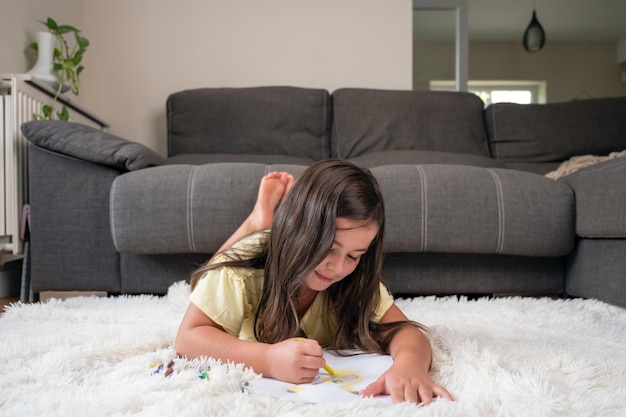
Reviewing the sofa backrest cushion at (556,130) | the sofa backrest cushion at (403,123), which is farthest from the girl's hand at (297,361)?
the sofa backrest cushion at (556,130)

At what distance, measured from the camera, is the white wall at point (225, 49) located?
312 cm

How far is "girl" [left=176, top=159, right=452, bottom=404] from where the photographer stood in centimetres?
85

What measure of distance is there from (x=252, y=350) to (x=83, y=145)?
1157 mm

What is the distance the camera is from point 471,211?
173 cm

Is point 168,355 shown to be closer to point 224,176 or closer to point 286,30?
point 224,176

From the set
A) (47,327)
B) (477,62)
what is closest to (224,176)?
(47,327)

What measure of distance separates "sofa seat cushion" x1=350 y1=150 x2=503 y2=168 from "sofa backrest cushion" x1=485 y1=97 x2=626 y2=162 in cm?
25

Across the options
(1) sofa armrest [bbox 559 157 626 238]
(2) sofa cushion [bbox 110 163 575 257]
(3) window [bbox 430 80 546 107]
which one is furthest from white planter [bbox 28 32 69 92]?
(3) window [bbox 430 80 546 107]

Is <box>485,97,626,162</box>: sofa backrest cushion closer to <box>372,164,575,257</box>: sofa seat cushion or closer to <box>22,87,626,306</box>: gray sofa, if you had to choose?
<box>22,87,626,306</box>: gray sofa

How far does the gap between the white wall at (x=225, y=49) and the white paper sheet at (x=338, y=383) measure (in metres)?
2.40

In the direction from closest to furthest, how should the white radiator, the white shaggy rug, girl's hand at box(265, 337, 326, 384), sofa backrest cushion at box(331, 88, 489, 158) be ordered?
the white shaggy rug
girl's hand at box(265, 337, 326, 384)
the white radiator
sofa backrest cushion at box(331, 88, 489, 158)

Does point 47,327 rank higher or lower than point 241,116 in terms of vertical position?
lower

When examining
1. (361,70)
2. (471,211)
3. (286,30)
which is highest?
(286,30)

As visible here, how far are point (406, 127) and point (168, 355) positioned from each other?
1.91m
